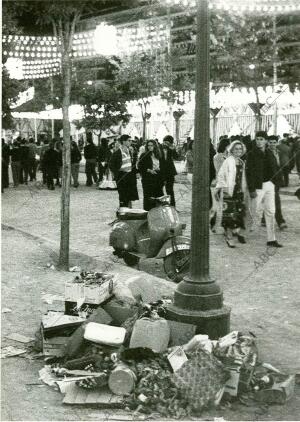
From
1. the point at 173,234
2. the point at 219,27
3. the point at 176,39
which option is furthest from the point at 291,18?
the point at 173,234

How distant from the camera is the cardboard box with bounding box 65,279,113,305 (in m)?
6.43

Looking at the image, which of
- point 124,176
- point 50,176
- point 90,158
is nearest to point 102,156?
point 90,158

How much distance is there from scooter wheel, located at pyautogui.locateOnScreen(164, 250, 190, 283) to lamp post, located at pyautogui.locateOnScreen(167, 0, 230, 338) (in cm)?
340

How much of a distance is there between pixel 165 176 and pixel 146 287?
341 inches

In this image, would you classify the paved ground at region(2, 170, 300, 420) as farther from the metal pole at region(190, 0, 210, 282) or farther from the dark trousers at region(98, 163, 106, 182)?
the dark trousers at region(98, 163, 106, 182)

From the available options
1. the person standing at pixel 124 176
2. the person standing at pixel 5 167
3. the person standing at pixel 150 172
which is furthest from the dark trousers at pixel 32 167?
the person standing at pixel 150 172

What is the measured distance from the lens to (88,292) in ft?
21.1

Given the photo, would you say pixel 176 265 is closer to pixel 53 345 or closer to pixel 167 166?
pixel 53 345

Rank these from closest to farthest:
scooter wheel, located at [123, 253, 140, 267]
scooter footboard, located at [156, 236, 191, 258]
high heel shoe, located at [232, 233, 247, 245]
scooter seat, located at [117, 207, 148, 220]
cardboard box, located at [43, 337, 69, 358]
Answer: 1. cardboard box, located at [43, 337, 69, 358]
2. scooter footboard, located at [156, 236, 191, 258]
3. scooter seat, located at [117, 207, 148, 220]
4. scooter wheel, located at [123, 253, 140, 267]
5. high heel shoe, located at [232, 233, 247, 245]

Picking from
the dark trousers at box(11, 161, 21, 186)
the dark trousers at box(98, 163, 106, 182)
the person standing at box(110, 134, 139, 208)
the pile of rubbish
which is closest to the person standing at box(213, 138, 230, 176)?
the person standing at box(110, 134, 139, 208)

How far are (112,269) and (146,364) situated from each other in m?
4.68

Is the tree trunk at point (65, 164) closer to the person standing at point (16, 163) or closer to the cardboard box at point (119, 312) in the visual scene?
the cardboard box at point (119, 312)

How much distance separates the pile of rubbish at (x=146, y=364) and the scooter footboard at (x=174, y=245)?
3.38m

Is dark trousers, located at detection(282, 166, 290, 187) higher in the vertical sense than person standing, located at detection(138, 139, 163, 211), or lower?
lower
